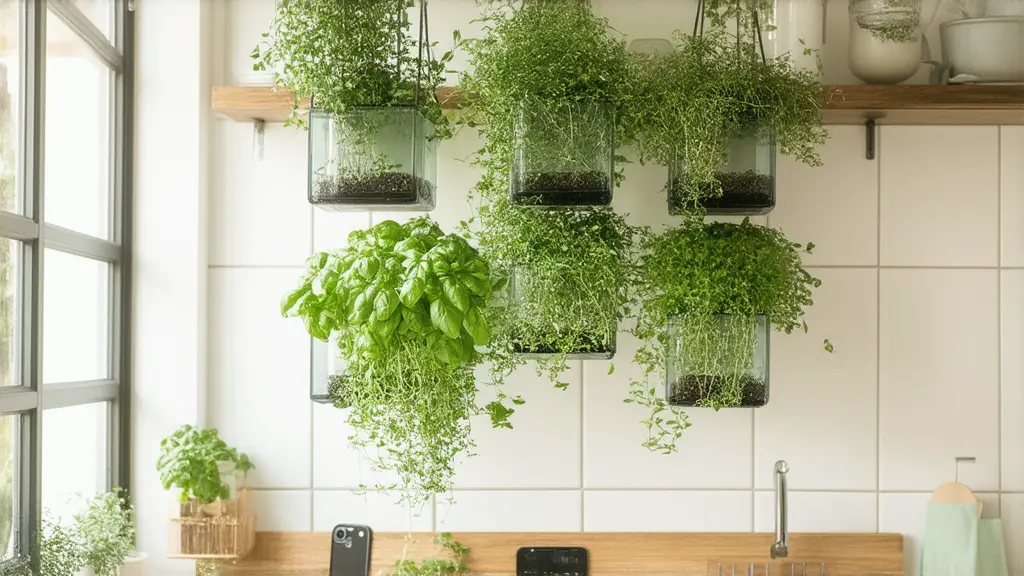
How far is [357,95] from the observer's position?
1834 millimetres

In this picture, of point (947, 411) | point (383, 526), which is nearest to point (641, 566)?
point (383, 526)

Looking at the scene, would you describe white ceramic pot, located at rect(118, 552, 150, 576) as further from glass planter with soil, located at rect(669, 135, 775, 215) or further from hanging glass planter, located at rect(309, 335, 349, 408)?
glass planter with soil, located at rect(669, 135, 775, 215)

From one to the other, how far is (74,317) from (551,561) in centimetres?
121

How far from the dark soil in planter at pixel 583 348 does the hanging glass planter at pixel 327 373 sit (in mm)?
382

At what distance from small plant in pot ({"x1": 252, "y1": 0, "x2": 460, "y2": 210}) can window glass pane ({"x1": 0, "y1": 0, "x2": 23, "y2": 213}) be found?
432mm

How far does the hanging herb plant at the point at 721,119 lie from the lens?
1.82m

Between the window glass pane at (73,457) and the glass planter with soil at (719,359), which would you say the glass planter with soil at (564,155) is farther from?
the window glass pane at (73,457)

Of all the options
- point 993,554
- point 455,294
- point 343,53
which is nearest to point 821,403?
point 993,554

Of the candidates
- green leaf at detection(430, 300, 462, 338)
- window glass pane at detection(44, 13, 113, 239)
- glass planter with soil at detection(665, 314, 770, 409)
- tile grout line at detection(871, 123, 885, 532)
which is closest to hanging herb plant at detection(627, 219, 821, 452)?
glass planter with soil at detection(665, 314, 770, 409)

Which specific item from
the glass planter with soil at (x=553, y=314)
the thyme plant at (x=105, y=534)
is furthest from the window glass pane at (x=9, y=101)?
the glass planter with soil at (x=553, y=314)

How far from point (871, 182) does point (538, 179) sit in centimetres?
88

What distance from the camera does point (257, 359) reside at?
7.21 feet

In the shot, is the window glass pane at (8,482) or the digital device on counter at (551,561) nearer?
the window glass pane at (8,482)

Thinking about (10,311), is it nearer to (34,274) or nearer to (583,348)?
(34,274)
